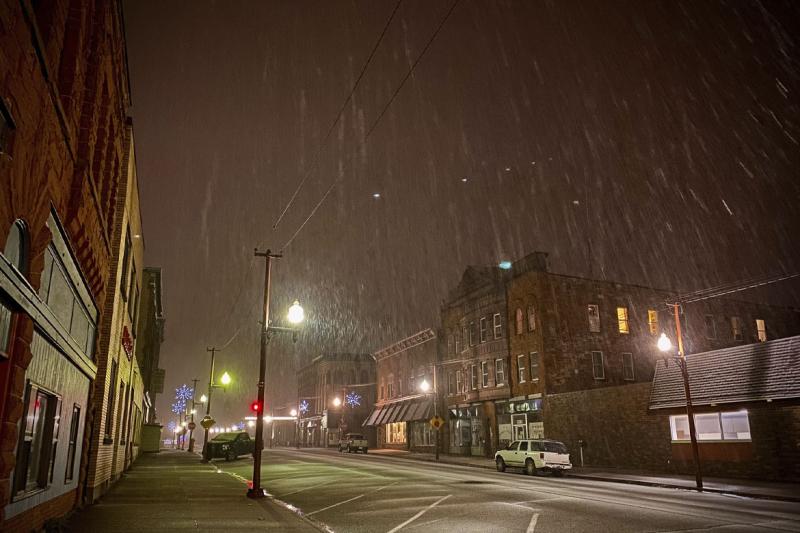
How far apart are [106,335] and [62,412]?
5.00 m

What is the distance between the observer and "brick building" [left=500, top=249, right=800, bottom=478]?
3741cm

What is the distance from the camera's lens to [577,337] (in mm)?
39156

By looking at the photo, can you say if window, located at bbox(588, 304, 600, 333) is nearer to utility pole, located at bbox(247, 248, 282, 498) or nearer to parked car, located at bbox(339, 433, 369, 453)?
parked car, located at bbox(339, 433, 369, 453)

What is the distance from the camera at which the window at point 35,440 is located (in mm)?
7633

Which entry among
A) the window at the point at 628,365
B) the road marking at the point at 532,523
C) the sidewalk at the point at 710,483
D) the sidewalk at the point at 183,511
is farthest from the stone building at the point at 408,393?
the road marking at the point at 532,523

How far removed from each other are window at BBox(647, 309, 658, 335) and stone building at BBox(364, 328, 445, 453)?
1672cm

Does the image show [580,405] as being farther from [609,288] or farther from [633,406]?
[609,288]

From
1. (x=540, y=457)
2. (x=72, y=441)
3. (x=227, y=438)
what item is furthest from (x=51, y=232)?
(x=227, y=438)

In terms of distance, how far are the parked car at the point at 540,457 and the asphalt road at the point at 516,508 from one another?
627 centimetres

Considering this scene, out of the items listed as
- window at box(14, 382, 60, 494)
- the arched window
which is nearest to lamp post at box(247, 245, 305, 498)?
window at box(14, 382, 60, 494)

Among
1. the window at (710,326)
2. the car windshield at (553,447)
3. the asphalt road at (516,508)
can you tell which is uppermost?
the window at (710,326)

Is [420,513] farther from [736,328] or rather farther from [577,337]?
[736,328]

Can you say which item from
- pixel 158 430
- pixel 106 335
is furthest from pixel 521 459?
pixel 158 430

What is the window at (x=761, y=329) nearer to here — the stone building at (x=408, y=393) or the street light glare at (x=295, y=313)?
the stone building at (x=408, y=393)
